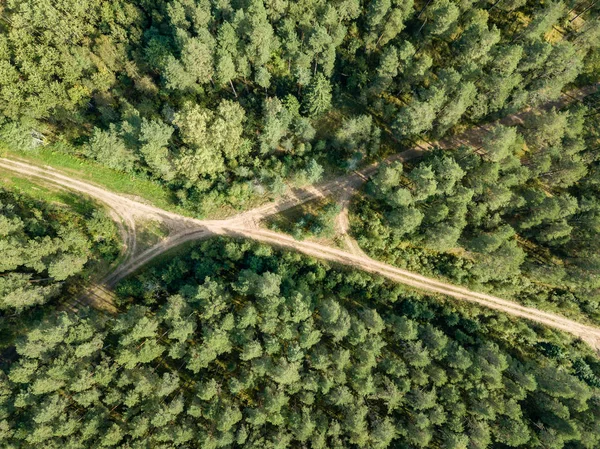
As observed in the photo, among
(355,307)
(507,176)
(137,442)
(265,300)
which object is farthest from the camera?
(355,307)

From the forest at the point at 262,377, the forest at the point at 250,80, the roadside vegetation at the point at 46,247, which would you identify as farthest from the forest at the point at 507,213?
the roadside vegetation at the point at 46,247

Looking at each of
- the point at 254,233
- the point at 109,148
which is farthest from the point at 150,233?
the point at 254,233

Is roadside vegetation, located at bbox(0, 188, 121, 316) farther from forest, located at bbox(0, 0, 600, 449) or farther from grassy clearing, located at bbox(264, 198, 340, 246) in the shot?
grassy clearing, located at bbox(264, 198, 340, 246)

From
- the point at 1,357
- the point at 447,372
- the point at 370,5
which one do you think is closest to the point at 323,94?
the point at 370,5

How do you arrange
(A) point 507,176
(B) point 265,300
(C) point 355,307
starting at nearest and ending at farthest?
(B) point 265,300, (A) point 507,176, (C) point 355,307

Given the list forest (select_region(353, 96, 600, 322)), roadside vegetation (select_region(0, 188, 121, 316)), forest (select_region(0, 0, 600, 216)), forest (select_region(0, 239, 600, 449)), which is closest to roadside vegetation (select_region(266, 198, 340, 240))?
forest (select_region(0, 239, 600, 449))

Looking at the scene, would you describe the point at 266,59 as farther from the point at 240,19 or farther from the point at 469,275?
the point at 469,275

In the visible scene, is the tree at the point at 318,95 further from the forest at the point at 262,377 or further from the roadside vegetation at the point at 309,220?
the forest at the point at 262,377
